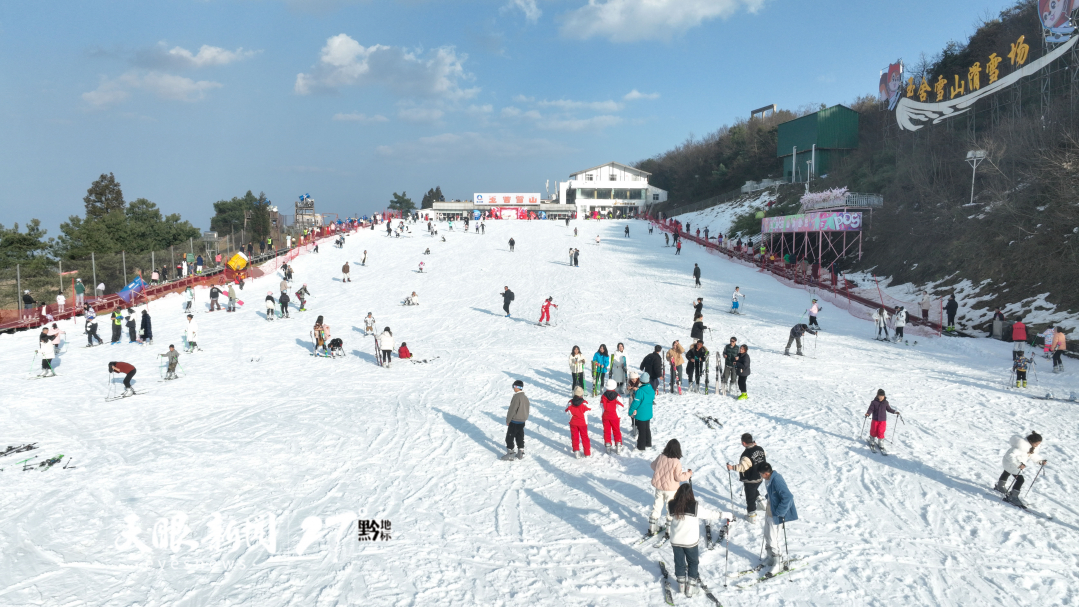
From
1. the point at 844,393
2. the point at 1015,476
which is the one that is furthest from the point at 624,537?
the point at 844,393

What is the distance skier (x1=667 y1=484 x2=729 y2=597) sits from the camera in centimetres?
571

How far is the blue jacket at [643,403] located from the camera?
9492mm

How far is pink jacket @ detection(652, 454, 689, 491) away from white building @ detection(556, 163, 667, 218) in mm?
72836

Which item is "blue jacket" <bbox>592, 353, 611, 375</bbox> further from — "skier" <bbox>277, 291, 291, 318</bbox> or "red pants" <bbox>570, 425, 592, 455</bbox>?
"skier" <bbox>277, 291, 291, 318</bbox>

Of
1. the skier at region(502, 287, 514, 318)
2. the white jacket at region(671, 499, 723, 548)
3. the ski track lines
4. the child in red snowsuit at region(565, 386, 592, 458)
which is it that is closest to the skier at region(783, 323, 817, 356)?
the ski track lines

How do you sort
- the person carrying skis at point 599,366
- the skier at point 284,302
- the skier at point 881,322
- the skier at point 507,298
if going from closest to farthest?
the person carrying skis at point 599,366, the skier at point 881,322, the skier at point 284,302, the skier at point 507,298

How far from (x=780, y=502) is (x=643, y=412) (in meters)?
3.53

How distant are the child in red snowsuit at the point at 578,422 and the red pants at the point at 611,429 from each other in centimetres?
34

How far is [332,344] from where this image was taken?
58.2 ft

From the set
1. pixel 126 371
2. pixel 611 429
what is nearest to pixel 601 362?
pixel 611 429

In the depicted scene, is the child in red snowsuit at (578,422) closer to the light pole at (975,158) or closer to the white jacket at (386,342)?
the white jacket at (386,342)

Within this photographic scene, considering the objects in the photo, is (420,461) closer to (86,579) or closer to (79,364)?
(86,579)

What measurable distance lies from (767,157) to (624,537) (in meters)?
67.7

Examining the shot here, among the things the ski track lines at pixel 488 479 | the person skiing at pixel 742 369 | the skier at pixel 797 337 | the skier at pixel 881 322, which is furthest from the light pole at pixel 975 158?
the person skiing at pixel 742 369
